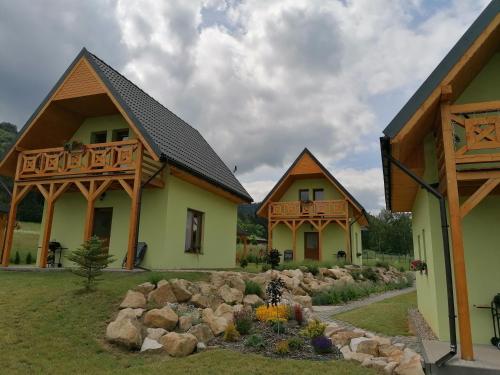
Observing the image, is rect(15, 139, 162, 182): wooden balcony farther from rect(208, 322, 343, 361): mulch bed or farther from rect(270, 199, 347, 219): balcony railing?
rect(270, 199, 347, 219): balcony railing

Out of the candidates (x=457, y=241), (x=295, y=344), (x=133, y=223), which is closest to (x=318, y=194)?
(x=133, y=223)

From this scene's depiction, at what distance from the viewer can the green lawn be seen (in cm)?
531

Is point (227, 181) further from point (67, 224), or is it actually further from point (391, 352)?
point (391, 352)

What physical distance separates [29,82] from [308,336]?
14.1 m

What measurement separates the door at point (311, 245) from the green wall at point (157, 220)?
899 centimetres

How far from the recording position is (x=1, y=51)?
12.6m

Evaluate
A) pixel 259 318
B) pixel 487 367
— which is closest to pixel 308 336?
pixel 259 318

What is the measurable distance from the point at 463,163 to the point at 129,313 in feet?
20.3

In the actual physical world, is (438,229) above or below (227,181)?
below

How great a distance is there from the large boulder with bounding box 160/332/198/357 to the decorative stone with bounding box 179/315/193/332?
2.31ft

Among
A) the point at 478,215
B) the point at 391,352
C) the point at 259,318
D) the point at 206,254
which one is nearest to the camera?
the point at 391,352

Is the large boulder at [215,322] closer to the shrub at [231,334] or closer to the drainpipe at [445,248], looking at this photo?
the shrub at [231,334]

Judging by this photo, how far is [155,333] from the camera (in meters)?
6.54

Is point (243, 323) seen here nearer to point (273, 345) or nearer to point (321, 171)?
point (273, 345)
